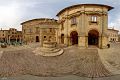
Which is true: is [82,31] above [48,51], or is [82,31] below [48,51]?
above


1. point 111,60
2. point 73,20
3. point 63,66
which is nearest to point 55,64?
point 63,66

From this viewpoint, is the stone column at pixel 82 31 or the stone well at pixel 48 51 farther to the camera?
the stone column at pixel 82 31

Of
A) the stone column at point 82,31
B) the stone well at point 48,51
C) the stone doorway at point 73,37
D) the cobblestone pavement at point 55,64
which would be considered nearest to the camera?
the cobblestone pavement at point 55,64

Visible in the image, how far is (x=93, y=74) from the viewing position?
599 inches

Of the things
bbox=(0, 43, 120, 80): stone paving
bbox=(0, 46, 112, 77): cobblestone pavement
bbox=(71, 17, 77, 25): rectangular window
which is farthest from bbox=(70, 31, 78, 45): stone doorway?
bbox=(0, 46, 112, 77): cobblestone pavement

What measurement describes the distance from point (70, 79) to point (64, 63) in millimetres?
5241

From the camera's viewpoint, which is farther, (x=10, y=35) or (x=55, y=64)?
(x=10, y=35)

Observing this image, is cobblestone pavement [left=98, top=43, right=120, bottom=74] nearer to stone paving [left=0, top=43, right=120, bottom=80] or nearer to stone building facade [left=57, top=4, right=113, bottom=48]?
stone paving [left=0, top=43, right=120, bottom=80]

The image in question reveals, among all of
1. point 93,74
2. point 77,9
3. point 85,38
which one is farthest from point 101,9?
point 93,74

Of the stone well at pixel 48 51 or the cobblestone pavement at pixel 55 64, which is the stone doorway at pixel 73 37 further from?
the cobblestone pavement at pixel 55 64

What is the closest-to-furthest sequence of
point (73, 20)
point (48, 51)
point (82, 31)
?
point (48, 51) < point (82, 31) < point (73, 20)

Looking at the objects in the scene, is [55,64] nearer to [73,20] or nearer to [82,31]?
[82,31]

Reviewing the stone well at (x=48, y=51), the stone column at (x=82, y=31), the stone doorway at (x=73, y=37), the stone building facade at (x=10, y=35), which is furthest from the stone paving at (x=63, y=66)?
the stone building facade at (x=10, y=35)

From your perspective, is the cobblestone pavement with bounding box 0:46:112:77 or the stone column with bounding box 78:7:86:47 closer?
the cobblestone pavement with bounding box 0:46:112:77
